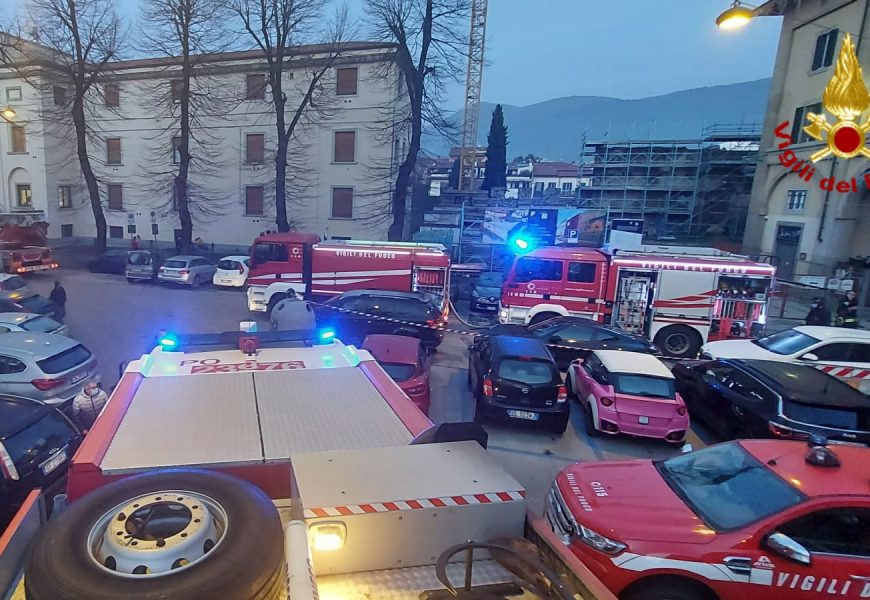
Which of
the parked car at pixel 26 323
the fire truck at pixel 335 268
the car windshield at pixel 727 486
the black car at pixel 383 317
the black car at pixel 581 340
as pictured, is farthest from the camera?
the fire truck at pixel 335 268

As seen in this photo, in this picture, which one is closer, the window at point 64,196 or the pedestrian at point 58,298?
the pedestrian at point 58,298

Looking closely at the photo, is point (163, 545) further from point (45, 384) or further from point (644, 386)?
point (644, 386)

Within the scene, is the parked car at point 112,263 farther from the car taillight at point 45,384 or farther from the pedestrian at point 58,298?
the car taillight at point 45,384

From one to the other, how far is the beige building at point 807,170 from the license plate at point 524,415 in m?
21.3

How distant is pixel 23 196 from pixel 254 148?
18.8 meters

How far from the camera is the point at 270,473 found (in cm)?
301

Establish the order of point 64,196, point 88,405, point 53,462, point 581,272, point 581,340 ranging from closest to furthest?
point 53,462, point 88,405, point 581,340, point 581,272, point 64,196

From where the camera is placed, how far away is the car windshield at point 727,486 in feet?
13.4

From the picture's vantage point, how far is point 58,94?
34.8m

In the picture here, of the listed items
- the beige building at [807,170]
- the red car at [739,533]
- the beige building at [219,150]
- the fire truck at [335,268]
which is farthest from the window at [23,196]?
the beige building at [807,170]

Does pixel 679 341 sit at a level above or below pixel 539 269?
below

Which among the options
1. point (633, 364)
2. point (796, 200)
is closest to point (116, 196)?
point (633, 364)

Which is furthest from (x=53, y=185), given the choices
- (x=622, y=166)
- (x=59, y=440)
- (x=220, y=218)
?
(x=622, y=166)

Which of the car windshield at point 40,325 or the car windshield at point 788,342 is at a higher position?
the car windshield at point 788,342
